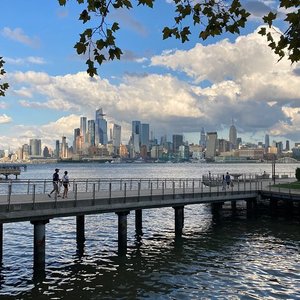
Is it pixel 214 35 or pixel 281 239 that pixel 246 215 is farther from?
pixel 214 35

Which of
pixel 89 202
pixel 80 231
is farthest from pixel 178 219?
pixel 89 202

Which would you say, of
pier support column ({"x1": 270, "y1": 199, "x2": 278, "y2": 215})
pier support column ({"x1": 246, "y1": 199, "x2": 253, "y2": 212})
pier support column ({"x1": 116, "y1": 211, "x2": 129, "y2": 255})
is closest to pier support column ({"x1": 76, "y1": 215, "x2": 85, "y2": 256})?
pier support column ({"x1": 116, "y1": 211, "x2": 129, "y2": 255})

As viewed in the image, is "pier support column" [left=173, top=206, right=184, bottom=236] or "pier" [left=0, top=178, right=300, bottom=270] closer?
"pier" [left=0, top=178, right=300, bottom=270]

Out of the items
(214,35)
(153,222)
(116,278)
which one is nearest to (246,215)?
(153,222)

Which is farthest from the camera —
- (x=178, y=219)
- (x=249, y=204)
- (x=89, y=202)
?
(x=249, y=204)

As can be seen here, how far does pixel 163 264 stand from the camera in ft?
82.0

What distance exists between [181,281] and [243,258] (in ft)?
21.6

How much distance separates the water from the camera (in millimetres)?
20109

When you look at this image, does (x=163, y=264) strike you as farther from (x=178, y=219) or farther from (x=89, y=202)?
(x=178, y=219)

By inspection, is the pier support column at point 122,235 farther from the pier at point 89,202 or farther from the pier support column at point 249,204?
the pier support column at point 249,204

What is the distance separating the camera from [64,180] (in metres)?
27.2

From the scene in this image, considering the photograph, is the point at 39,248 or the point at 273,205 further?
the point at 273,205

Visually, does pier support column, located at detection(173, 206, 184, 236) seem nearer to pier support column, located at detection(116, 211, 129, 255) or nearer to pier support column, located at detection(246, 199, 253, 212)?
pier support column, located at detection(116, 211, 129, 255)

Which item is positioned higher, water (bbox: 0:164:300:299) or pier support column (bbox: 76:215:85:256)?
pier support column (bbox: 76:215:85:256)
